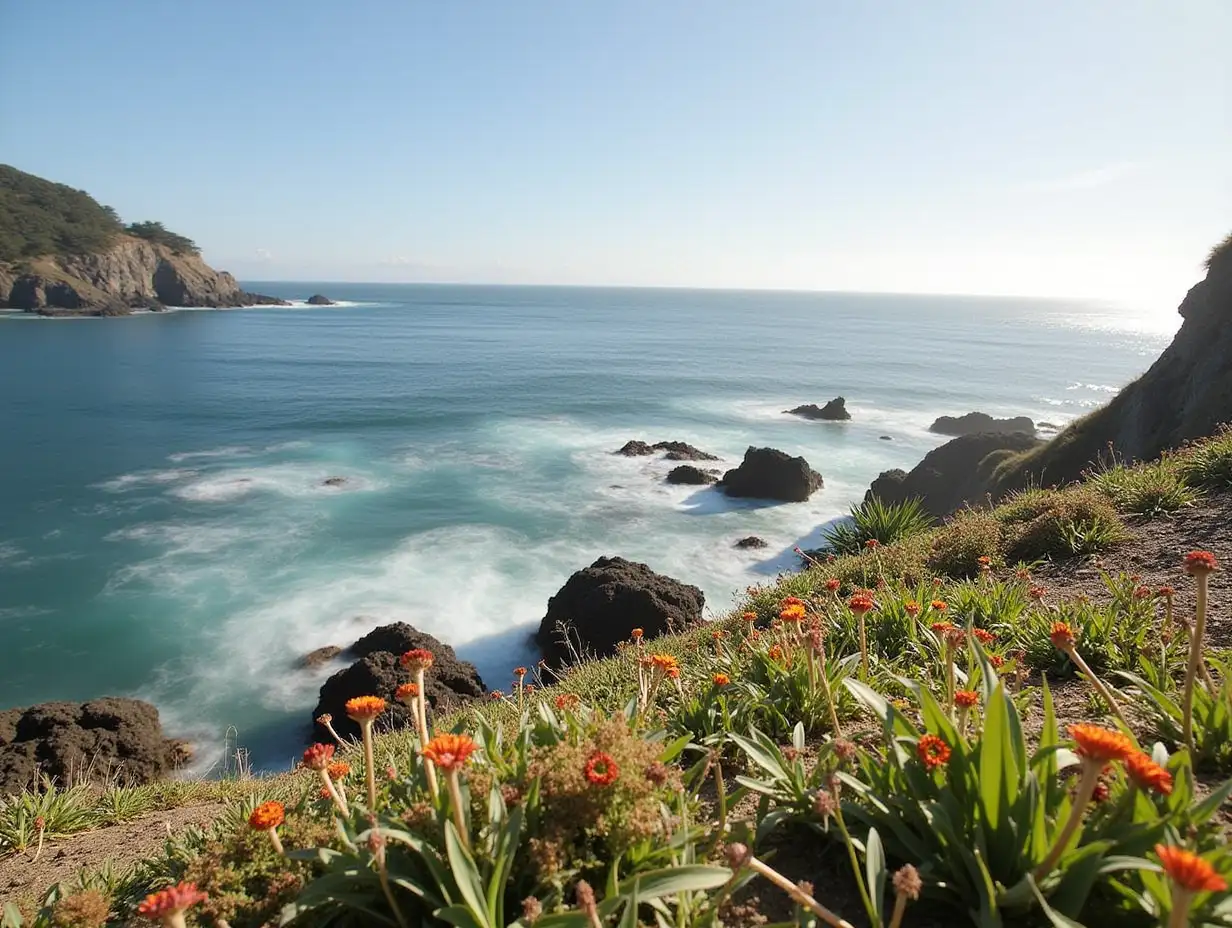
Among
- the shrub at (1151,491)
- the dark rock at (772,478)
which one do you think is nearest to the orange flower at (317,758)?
the shrub at (1151,491)

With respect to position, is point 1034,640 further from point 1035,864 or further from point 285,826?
point 285,826

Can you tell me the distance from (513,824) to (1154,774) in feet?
6.37

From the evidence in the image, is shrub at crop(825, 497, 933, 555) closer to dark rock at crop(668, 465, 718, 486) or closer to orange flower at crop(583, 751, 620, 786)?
orange flower at crop(583, 751, 620, 786)

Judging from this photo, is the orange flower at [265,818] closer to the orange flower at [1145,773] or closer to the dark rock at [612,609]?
the orange flower at [1145,773]

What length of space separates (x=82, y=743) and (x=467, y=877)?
11.4 m

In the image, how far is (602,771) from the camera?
231cm

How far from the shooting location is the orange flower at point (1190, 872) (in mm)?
1322

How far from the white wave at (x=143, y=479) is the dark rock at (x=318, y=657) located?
18.3 m

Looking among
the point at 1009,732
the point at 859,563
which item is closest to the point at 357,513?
the point at 859,563

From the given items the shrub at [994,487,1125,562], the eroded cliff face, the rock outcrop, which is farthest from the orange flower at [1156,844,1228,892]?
the eroded cliff face

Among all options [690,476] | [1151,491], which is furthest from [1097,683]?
[690,476]

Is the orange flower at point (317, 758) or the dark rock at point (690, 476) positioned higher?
the orange flower at point (317, 758)

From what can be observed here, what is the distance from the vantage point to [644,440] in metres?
39.7

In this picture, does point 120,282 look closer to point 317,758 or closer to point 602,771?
point 317,758
